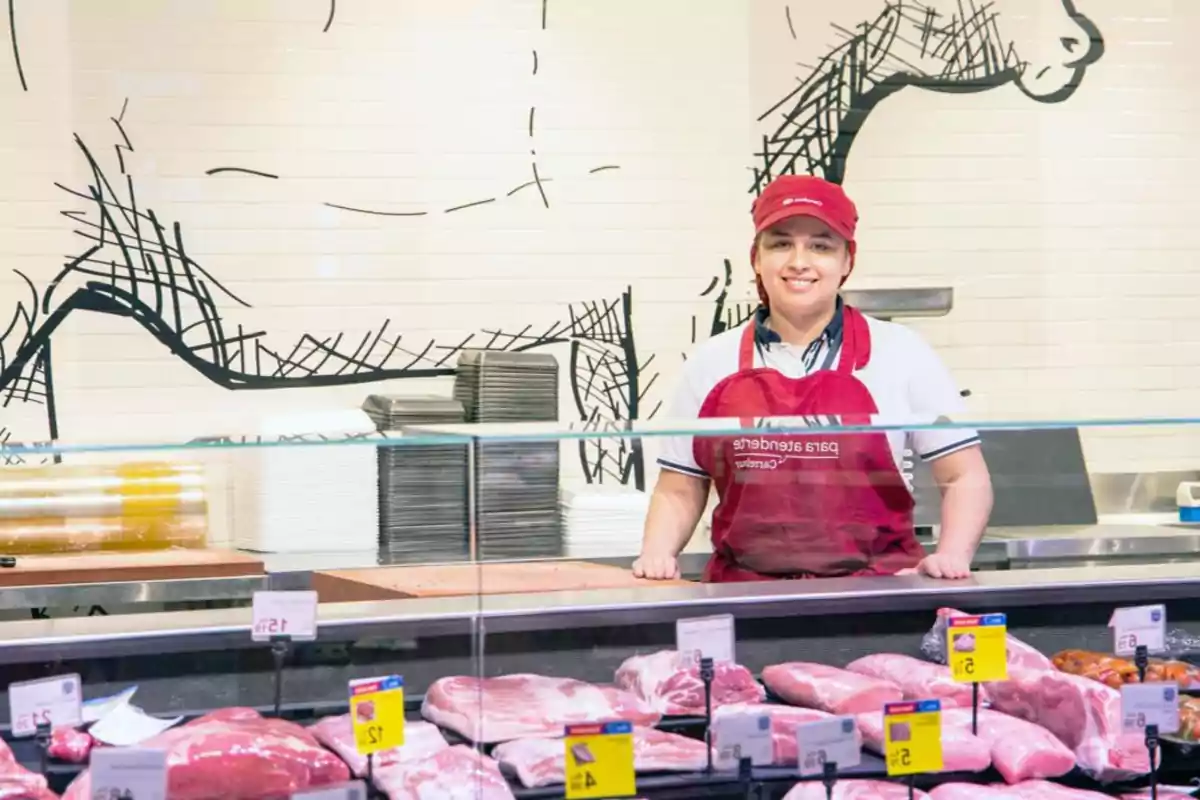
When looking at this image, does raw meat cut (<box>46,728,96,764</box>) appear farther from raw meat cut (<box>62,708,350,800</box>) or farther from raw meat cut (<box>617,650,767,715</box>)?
raw meat cut (<box>617,650,767,715</box>)

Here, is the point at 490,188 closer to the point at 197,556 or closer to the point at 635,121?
the point at 635,121

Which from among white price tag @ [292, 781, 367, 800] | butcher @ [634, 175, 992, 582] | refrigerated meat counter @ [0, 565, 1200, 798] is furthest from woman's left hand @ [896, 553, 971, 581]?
white price tag @ [292, 781, 367, 800]

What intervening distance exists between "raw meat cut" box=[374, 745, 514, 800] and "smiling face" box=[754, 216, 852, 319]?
4.70ft

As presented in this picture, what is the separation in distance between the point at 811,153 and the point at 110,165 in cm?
245

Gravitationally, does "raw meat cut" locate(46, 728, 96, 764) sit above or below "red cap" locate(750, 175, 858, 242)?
below

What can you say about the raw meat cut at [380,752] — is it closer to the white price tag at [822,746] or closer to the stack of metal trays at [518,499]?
the stack of metal trays at [518,499]

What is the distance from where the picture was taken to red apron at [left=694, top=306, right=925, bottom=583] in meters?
2.66

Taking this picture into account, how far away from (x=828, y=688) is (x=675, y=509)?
697 mm

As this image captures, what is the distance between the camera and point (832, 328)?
3.28 m

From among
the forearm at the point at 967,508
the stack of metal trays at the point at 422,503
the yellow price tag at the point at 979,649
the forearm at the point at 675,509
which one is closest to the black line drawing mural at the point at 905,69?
the stack of metal trays at the point at 422,503

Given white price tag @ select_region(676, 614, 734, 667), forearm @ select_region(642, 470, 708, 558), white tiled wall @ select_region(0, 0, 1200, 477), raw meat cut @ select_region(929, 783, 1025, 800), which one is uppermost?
white tiled wall @ select_region(0, 0, 1200, 477)

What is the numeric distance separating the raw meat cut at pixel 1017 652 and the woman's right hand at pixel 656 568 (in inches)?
18.9

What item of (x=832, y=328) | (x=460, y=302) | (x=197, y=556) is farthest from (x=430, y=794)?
(x=460, y=302)

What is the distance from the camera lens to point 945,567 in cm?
279
